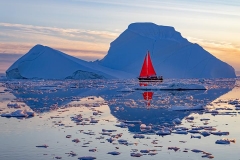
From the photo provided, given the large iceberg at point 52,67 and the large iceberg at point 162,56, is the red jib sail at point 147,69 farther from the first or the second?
the large iceberg at point 162,56

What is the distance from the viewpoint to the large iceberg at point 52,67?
3422 cm

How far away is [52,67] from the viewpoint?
34.7m

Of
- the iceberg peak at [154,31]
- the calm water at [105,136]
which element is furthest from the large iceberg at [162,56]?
the calm water at [105,136]

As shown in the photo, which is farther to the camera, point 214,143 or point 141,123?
point 141,123

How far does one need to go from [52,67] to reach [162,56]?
1321 cm

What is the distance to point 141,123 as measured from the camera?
8.63m

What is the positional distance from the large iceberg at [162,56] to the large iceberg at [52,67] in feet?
20.8

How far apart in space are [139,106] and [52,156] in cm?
672

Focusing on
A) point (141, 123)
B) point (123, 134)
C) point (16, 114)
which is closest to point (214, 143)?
point (123, 134)

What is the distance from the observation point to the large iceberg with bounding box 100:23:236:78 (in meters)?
42.0

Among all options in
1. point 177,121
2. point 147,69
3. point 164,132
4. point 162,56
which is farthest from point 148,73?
point 164,132

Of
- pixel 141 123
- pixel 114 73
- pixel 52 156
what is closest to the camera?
pixel 52 156

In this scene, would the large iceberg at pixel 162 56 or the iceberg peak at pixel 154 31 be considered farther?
the iceberg peak at pixel 154 31

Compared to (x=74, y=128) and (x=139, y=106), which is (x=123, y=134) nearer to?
(x=74, y=128)
